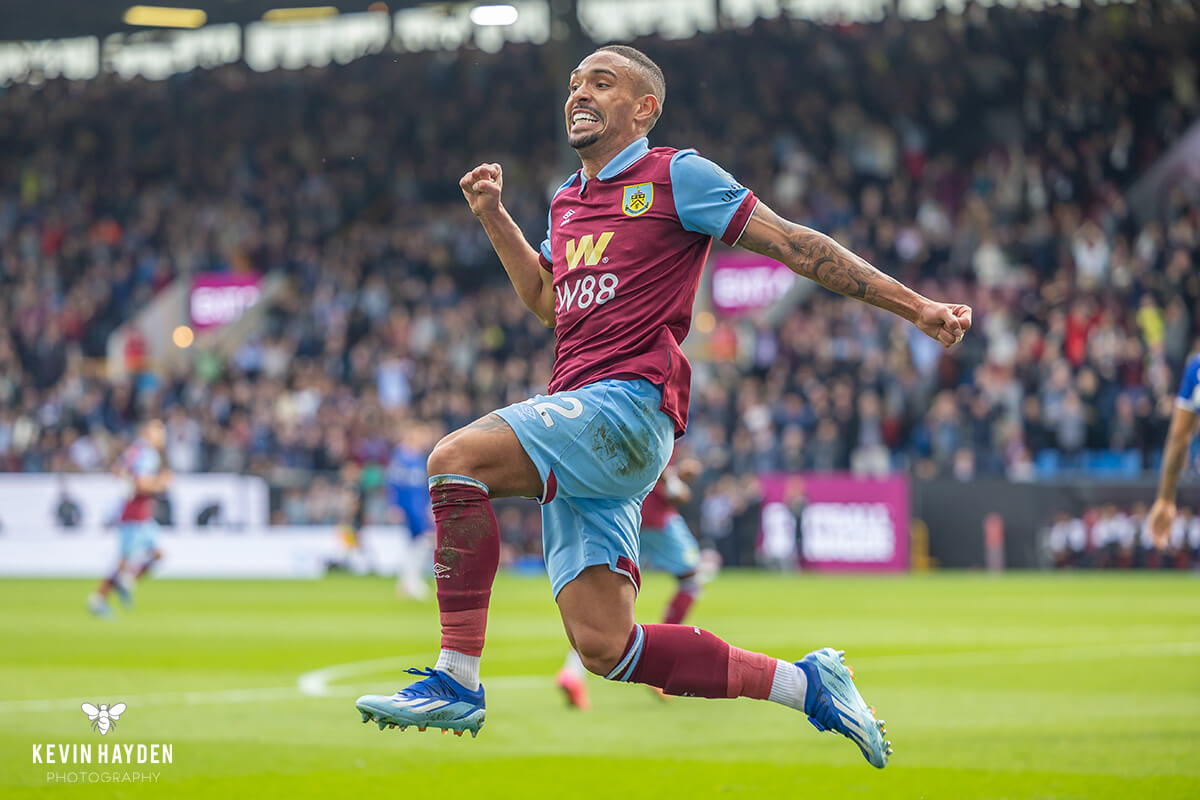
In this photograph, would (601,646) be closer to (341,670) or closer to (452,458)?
(452,458)

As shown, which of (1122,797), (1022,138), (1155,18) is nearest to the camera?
(1122,797)

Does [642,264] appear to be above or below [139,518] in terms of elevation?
above

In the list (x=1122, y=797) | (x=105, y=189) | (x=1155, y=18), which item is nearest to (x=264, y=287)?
(x=105, y=189)

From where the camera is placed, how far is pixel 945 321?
4902 mm

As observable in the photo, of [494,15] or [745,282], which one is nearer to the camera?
[745,282]

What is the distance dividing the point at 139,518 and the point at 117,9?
74.2 feet

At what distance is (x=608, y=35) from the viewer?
33.8m

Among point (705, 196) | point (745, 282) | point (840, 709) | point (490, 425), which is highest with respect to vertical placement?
point (745, 282)

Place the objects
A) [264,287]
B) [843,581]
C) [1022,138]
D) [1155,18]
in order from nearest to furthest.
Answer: [843,581] → [1155,18] → [1022,138] → [264,287]

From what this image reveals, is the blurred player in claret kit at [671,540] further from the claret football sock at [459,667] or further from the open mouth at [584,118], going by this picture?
the claret football sock at [459,667]

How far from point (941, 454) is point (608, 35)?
538 inches

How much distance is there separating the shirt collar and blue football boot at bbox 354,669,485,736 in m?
1.89

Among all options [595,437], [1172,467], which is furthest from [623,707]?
[595,437]

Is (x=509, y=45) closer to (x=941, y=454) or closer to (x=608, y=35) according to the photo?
(x=608, y=35)
